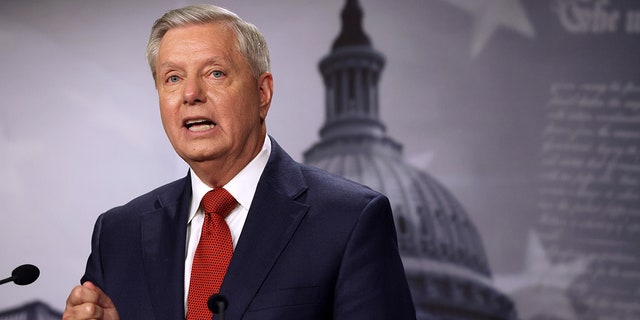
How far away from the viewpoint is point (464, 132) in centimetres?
472

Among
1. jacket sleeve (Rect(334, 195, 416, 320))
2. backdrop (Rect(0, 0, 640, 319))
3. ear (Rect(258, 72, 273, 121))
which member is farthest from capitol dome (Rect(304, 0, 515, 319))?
jacket sleeve (Rect(334, 195, 416, 320))

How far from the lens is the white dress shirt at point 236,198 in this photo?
1.57 metres

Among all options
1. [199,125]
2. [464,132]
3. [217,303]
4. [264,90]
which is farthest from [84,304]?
[464,132]

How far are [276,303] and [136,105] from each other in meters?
3.55

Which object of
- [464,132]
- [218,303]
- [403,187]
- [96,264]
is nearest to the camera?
[218,303]

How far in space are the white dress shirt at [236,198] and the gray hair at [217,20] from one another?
0.18 meters

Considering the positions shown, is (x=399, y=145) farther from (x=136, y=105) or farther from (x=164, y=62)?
(x=164, y=62)

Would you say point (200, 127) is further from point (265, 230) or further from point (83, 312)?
point (83, 312)

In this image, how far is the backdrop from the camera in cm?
461

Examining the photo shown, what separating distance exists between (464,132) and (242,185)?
128 inches

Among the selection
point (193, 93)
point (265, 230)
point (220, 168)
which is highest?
point (193, 93)

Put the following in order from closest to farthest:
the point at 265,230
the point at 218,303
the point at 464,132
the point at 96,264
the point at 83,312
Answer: the point at 218,303
the point at 83,312
the point at 265,230
the point at 96,264
the point at 464,132

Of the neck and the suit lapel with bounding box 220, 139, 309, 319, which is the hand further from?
the neck

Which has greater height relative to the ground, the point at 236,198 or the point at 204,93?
the point at 204,93
